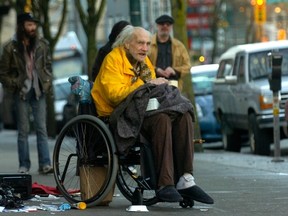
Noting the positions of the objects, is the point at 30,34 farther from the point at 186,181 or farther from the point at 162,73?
the point at 186,181

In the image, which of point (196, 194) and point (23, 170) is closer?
point (196, 194)

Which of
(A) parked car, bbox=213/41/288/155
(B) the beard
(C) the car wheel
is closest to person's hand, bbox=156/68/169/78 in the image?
(B) the beard

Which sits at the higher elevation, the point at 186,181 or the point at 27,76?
the point at 27,76

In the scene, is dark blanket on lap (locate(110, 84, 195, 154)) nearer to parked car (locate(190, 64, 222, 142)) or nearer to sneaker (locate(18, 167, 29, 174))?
sneaker (locate(18, 167, 29, 174))

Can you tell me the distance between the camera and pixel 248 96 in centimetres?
1825

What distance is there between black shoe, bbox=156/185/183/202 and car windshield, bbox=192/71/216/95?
14060 mm

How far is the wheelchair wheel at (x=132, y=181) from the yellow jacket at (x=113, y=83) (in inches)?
17.5

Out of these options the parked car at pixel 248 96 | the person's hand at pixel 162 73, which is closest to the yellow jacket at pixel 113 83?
the person's hand at pixel 162 73

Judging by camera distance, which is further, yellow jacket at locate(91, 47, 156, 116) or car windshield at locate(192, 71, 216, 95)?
car windshield at locate(192, 71, 216, 95)

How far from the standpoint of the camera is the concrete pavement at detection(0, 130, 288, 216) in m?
8.61

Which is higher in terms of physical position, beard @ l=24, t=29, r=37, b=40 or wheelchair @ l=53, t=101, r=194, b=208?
beard @ l=24, t=29, r=37, b=40

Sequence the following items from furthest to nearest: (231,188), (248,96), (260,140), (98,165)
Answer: (248,96)
(260,140)
(231,188)
(98,165)

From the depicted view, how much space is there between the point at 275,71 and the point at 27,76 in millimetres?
4407

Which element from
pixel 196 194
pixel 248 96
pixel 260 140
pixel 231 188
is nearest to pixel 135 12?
pixel 248 96
